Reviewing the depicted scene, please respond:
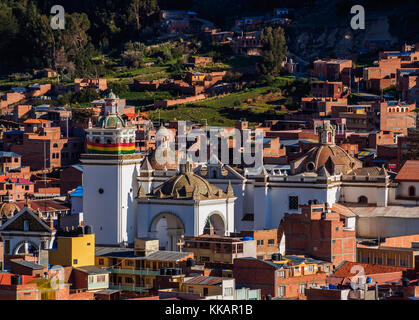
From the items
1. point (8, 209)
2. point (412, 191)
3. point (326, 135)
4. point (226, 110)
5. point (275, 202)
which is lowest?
point (8, 209)

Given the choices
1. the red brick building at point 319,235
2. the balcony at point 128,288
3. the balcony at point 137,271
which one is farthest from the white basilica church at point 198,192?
the balcony at point 128,288

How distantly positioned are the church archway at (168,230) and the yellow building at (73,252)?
17.2 ft

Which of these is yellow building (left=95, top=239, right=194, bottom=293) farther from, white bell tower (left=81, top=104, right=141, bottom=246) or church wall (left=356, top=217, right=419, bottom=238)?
church wall (left=356, top=217, right=419, bottom=238)

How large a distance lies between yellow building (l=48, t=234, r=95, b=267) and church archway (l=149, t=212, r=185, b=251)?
5241mm

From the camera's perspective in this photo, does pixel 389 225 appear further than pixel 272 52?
No

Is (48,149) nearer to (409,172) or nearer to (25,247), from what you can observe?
(409,172)

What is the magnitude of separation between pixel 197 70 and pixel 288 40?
1015 centimetres

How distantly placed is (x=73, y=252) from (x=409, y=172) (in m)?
16.9

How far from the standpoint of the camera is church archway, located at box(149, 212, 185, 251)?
6800 cm

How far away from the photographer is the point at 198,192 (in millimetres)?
67625

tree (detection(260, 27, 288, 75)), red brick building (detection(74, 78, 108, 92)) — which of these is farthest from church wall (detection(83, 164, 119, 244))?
tree (detection(260, 27, 288, 75))

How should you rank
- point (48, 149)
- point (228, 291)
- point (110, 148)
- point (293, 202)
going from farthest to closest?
1. point (48, 149)
2. point (293, 202)
3. point (110, 148)
4. point (228, 291)

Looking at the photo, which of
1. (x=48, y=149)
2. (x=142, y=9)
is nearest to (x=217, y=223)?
(x=48, y=149)
